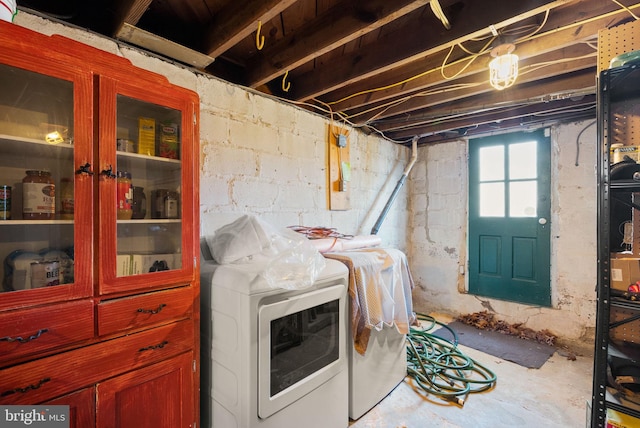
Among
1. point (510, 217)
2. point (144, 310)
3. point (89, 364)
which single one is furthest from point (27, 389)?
point (510, 217)

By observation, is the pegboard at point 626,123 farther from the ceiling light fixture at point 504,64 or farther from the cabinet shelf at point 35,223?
the cabinet shelf at point 35,223

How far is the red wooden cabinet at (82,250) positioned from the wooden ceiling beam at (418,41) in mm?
1142

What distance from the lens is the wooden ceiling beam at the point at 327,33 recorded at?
1408 millimetres

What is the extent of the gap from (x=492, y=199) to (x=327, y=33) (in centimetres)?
279

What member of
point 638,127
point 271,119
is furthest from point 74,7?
point 638,127

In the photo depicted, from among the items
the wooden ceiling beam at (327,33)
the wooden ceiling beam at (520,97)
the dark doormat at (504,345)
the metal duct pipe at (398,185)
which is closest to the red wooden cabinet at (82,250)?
the wooden ceiling beam at (327,33)

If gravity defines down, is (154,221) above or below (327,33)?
below

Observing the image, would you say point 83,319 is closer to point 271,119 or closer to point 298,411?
point 298,411

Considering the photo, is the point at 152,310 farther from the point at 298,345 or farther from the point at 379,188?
the point at 379,188

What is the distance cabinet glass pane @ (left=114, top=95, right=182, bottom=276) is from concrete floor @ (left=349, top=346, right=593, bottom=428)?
1575 millimetres

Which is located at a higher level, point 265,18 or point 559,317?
point 265,18

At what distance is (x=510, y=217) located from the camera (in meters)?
3.28

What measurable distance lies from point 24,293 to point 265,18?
4.86ft

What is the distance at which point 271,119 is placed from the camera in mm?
2309
